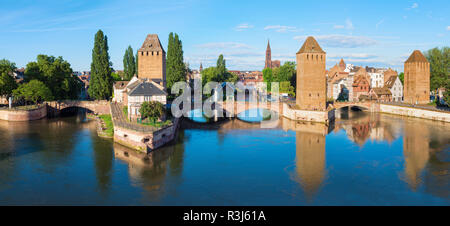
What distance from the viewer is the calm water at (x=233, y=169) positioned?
688 inches

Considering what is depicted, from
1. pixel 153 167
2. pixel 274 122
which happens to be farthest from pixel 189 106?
pixel 153 167

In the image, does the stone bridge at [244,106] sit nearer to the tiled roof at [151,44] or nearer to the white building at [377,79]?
the tiled roof at [151,44]

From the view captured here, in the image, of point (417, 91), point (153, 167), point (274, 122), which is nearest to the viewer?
point (153, 167)

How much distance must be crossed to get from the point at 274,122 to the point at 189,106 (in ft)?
41.5

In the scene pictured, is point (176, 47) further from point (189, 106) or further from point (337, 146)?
point (337, 146)

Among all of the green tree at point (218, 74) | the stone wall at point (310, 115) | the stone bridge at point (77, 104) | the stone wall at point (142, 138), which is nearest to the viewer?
the stone wall at point (142, 138)

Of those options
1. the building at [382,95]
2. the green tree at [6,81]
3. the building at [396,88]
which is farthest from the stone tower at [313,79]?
Answer: the green tree at [6,81]

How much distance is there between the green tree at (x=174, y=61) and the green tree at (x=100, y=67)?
825 centimetres

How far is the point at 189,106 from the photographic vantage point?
161ft

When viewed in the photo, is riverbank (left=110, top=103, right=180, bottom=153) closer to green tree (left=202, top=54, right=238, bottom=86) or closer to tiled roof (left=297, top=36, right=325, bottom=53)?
tiled roof (left=297, top=36, right=325, bottom=53)

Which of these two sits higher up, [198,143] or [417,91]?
[417,91]

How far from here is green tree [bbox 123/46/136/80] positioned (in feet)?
204

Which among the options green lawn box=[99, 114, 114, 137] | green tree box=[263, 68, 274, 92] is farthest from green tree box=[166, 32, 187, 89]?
green tree box=[263, 68, 274, 92]

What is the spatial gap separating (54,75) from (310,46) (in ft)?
118
